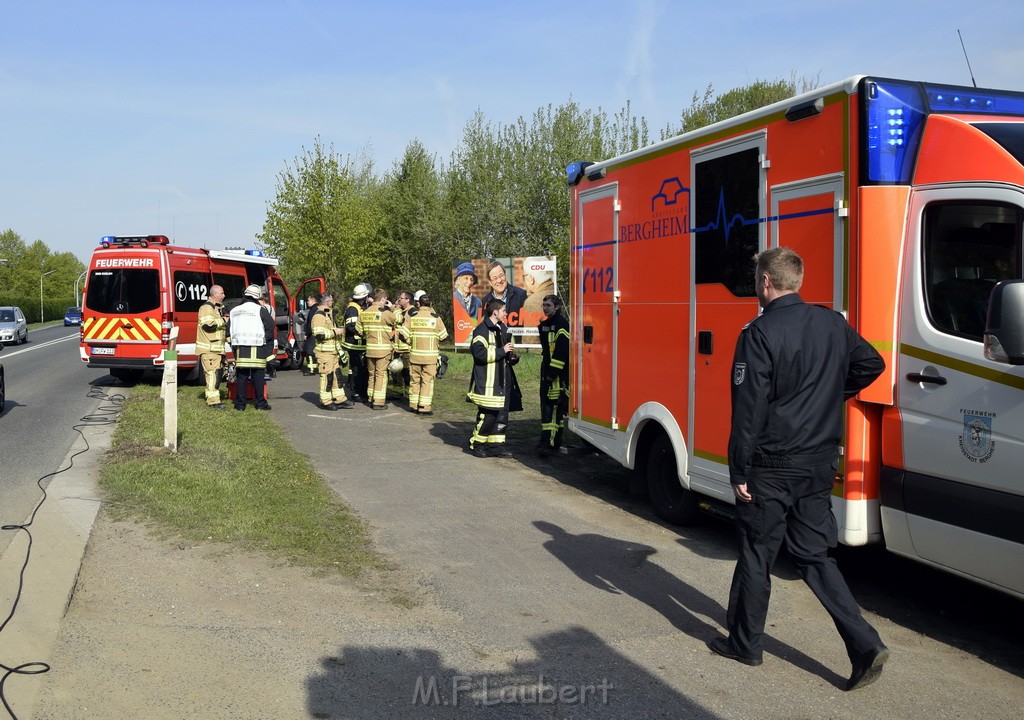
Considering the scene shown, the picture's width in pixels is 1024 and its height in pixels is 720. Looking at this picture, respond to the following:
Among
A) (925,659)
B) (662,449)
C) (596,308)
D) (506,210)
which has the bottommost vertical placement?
(925,659)

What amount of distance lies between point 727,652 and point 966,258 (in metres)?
2.40

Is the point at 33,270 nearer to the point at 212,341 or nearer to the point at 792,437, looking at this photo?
the point at 212,341

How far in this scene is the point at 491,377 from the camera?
1063 cm

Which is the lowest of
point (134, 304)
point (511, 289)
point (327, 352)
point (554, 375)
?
point (554, 375)

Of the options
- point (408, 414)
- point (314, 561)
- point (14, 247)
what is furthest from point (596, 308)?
point (14, 247)

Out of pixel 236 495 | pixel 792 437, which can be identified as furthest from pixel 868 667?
pixel 236 495

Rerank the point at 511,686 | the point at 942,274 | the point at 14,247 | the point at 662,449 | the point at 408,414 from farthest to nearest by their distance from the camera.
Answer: the point at 14,247
the point at 408,414
the point at 662,449
the point at 942,274
the point at 511,686

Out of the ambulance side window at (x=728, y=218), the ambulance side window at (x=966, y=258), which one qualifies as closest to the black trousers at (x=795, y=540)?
the ambulance side window at (x=966, y=258)

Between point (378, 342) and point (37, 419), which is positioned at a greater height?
point (378, 342)

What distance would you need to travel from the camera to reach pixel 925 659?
475cm

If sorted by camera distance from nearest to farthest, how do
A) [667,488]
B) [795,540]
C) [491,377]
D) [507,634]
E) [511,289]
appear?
[795,540], [507,634], [667,488], [491,377], [511,289]

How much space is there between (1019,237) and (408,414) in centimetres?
1087

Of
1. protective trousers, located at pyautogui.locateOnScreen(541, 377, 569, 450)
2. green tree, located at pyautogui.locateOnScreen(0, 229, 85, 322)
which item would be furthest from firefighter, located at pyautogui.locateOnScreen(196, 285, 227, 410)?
green tree, located at pyautogui.locateOnScreen(0, 229, 85, 322)

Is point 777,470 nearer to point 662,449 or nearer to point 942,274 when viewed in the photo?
point 942,274
